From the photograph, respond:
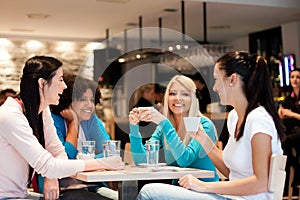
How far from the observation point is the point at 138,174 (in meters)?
2.37

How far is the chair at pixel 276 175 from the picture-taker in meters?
2.08

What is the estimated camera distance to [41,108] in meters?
2.50

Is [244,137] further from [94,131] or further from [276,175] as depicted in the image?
[94,131]

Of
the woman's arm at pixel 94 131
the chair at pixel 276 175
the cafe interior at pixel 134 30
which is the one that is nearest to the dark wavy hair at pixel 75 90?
the woman's arm at pixel 94 131

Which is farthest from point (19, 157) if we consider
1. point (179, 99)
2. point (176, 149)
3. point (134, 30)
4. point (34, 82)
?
point (134, 30)

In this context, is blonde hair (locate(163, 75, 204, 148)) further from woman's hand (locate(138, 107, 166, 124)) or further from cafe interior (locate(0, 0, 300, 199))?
cafe interior (locate(0, 0, 300, 199))

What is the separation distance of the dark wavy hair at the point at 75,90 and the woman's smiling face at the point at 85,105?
2 centimetres

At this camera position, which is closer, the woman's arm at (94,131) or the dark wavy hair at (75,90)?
the dark wavy hair at (75,90)

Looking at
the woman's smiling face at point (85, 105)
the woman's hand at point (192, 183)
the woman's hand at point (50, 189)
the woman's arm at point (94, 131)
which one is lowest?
the woman's hand at point (50, 189)

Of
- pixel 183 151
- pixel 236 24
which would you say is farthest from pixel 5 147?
pixel 236 24

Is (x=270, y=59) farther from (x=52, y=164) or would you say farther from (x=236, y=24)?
(x=52, y=164)

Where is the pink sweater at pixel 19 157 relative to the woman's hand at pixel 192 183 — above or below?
above

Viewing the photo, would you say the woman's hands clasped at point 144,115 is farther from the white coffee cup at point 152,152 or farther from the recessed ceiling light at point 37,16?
the recessed ceiling light at point 37,16

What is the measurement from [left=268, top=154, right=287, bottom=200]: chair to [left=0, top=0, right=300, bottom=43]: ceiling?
15.2 feet
